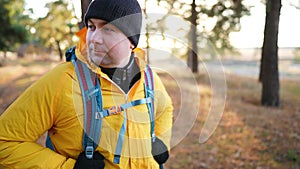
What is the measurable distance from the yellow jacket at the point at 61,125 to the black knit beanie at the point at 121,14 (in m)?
0.30

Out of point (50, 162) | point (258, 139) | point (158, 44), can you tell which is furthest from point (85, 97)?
point (258, 139)

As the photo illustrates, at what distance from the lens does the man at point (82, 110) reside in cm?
178

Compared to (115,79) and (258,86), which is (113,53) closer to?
(115,79)

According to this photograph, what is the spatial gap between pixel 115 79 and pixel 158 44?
0.56 meters

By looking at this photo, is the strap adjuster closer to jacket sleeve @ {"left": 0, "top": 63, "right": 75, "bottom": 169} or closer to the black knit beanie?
jacket sleeve @ {"left": 0, "top": 63, "right": 75, "bottom": 169}

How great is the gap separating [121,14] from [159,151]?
1106 millimetres

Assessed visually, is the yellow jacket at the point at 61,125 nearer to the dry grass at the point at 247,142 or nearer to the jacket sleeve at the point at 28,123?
the jacket sleeve at the point at 28,123

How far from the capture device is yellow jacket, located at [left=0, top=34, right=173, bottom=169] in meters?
1.77

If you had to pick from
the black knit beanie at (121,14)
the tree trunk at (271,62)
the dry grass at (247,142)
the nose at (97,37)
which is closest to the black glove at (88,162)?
the nose at (97,37)

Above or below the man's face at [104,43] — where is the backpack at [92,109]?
below

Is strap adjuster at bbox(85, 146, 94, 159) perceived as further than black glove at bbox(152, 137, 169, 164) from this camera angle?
No

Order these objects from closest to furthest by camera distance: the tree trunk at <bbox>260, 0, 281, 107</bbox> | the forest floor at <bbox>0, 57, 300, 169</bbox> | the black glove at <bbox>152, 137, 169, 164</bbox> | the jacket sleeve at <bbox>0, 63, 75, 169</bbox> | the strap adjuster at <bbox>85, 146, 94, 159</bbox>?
the jacket sleeve at <bbox>0, 63, 75, 169</bbox>
the strap adjuster at <bbox>85, 146, 94, 159</bbox>
the black glove at <bbox>152, 137, 169, 164</bbox>
the forest floor at <bbox>0, 57, 300, 169</bbox>
the tree trunk at <bbox>260, 0, 281, 107</bbox>

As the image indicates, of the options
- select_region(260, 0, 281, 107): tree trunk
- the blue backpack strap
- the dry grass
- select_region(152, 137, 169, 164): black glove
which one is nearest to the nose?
the blue backpack strap

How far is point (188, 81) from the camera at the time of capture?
9.29 feet
